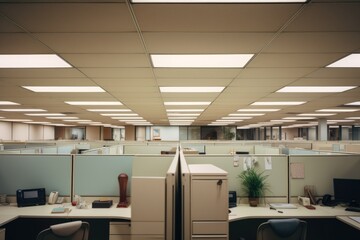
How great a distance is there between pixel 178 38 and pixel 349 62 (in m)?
Answer: 2.04

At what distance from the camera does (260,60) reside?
297cm

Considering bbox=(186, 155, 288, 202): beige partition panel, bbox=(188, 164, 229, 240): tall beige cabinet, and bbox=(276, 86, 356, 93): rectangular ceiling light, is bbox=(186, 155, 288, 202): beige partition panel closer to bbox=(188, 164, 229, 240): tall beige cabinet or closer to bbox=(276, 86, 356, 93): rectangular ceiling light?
bbox=(188, 164, 229, 240): tall beige cabinet

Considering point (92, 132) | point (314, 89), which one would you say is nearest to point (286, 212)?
point (314, 89)

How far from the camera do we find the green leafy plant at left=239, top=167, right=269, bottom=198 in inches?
116

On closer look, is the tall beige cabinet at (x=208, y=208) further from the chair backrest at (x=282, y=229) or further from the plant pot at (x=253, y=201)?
the plant pot at (x=253, y=201)

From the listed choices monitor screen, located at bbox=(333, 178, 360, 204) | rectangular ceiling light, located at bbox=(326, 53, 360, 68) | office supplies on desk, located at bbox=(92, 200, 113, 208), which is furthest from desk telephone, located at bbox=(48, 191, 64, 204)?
rectangular ceiling light, located at bbox=(326, 53, 360, 68)

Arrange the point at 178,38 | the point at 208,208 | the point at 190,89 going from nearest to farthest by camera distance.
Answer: the point at 208,208 → the point at 178,38 → the point at 190,89

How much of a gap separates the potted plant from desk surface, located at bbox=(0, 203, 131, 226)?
1.28m

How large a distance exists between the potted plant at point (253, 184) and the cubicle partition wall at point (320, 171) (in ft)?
1.07

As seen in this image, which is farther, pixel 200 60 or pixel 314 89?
pixel 314 89

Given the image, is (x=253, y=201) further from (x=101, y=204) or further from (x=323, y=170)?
(x=101, y=204)

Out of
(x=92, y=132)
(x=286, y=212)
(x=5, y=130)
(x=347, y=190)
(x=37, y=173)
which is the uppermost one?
(x=5, y=130)

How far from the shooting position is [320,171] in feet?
10.1

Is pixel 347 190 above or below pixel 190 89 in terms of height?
below
